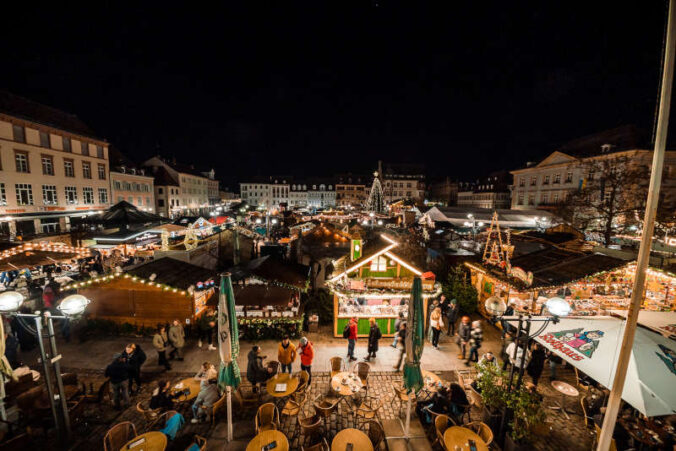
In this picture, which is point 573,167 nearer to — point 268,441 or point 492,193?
point 492,193

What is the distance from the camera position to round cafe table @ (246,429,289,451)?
5203 mm

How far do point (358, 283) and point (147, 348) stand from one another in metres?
8.46

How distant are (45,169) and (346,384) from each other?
3480 centimetres

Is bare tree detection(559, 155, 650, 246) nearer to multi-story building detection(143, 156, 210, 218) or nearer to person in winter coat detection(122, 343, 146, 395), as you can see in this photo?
person in winter coat detection(122, 343, 146, 395)

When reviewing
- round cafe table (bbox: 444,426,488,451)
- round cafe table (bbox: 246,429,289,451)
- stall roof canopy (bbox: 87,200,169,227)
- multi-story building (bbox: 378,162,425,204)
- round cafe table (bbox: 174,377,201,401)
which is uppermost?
multi-story building (bbox: 378,162,425,204)

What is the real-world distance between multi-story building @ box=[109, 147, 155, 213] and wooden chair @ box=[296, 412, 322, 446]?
39.1 metres

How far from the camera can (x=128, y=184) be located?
1444 inches

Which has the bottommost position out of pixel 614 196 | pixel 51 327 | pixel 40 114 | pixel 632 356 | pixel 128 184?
pixel 632 356

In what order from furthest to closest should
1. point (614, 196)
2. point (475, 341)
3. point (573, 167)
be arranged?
point (573, 167) < point (614, 196) < point (475, 341)

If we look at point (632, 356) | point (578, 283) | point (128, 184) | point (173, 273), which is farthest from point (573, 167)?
point (128, 184)

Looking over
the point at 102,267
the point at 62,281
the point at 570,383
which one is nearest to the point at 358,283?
the point at 570,383

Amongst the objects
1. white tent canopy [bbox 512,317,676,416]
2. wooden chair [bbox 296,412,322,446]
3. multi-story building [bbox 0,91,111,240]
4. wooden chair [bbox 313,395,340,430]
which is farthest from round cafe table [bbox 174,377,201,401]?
multi-story building [bbox 0,91,111,240]

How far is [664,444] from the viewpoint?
5.74 metres

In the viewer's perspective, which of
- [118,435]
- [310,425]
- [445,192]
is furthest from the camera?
[445,192]
